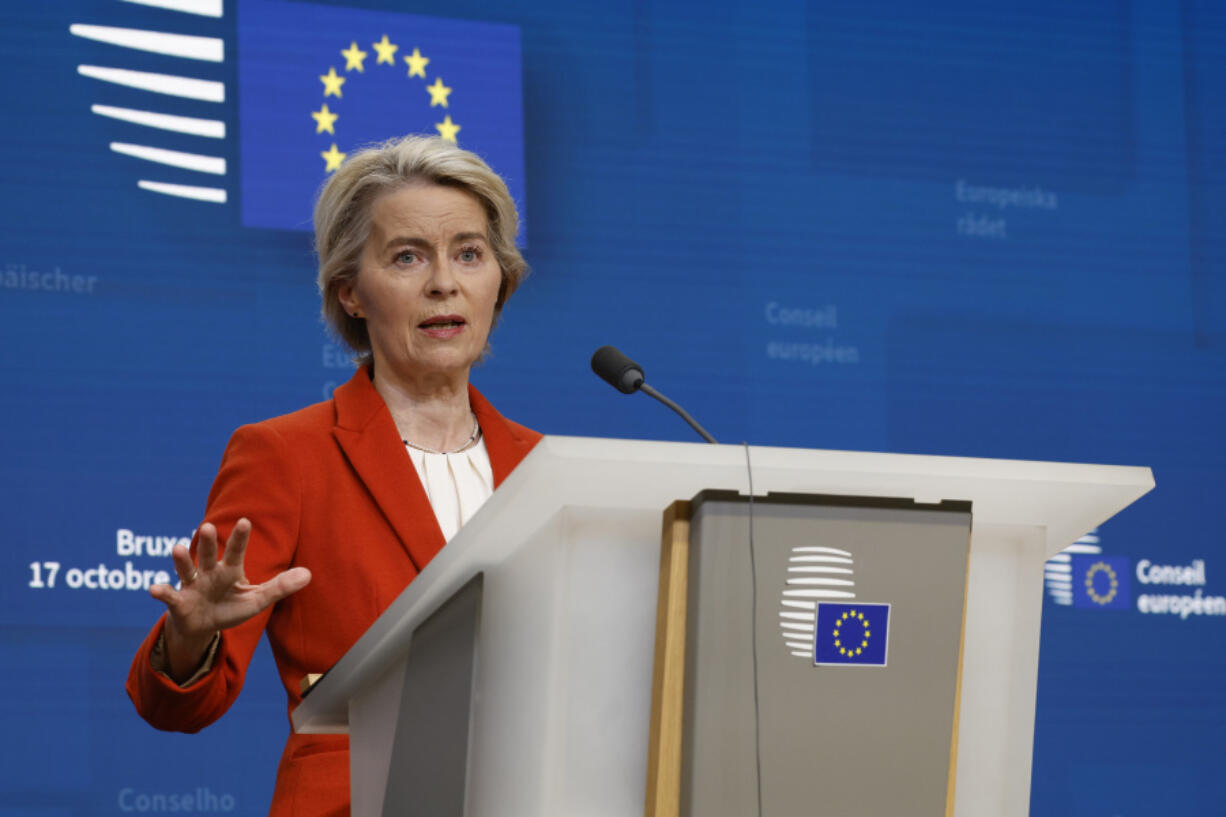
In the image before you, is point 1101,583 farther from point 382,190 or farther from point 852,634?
point 852,634

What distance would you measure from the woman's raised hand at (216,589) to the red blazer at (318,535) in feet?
0.78

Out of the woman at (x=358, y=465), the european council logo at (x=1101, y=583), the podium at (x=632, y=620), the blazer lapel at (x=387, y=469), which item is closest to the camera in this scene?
the podium at (x=632, y=620)

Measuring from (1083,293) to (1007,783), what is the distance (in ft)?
8.66

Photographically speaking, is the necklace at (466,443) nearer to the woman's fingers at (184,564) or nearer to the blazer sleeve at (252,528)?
Result: the blazer sleeve at (252,528)

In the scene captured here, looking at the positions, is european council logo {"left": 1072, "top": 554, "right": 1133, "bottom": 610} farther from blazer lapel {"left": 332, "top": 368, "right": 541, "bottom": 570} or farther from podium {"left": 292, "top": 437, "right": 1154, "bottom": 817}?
podium {"left": 292, "top": 437, "right": 1154, "bottom": 817}

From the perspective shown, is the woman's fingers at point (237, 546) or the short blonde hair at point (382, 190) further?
the short blonde hair at point (382, 190)

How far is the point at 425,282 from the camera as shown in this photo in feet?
6.12

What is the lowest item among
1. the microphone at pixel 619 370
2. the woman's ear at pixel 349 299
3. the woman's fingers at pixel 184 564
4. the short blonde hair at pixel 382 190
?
the woman's fingers at pixel 184 564

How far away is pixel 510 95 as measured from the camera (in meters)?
3.16

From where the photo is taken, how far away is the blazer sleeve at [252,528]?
141 centimetres

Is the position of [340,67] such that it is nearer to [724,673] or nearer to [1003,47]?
[1003,47]

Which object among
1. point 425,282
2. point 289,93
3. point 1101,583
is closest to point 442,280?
point 425,282

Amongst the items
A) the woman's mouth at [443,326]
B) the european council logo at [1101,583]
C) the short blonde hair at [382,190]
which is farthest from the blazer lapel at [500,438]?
the european council logo at [1101,583]

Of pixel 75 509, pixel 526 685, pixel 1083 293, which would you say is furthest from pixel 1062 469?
pixel 1083 293
